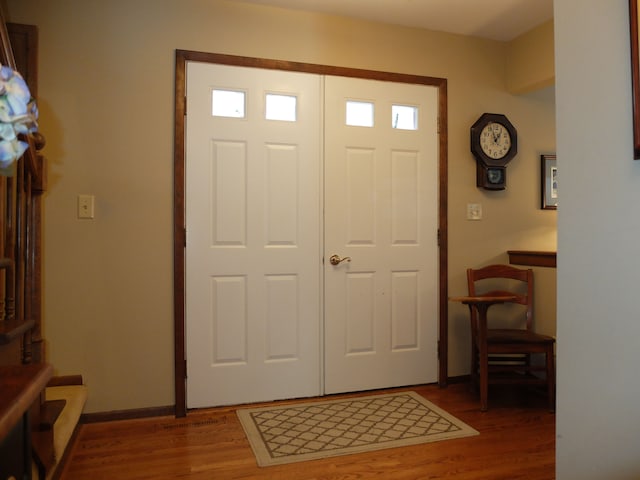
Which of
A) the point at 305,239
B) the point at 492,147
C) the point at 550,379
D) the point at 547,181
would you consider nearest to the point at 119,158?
the point at 305,239

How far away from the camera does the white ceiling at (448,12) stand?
9.01 ft

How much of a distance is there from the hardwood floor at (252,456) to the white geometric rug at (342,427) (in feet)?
0.20

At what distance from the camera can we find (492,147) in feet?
10.5

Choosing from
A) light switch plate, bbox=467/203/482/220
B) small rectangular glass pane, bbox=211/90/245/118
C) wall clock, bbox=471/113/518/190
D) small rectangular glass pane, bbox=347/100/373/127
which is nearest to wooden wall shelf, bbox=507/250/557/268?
light switch plate, bbox=467/203/482/220

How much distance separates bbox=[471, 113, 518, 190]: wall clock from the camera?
3170mm

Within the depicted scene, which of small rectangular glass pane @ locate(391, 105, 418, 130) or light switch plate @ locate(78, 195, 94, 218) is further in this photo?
small rectangular glass pane @ locate(391, 105, 418, 130)

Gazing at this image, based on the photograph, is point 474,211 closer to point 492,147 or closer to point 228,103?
point 492,147

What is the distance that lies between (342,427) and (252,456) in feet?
1.74

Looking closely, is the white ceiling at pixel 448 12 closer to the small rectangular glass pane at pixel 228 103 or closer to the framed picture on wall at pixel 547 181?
the small rectangular glass pane at pixel 228 103

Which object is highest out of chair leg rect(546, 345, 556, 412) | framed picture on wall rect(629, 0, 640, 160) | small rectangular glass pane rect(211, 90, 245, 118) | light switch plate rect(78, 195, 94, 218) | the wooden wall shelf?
small rectangular glass pane rect(211, 90, 245, 118)

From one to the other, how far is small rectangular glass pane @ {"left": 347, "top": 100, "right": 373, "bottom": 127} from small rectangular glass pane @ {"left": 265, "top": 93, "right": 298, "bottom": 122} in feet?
1.21

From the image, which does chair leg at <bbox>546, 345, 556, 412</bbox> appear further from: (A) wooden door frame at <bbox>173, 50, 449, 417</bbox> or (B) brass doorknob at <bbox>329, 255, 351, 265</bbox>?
(A) wooden door frame at <bbox>173, 50, 449, 417</bbox>

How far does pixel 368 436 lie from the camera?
233 cm

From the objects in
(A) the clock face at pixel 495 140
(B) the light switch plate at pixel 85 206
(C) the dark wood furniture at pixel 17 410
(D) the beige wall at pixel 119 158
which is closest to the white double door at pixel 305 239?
(D) the beige wall at pixel 119 158
